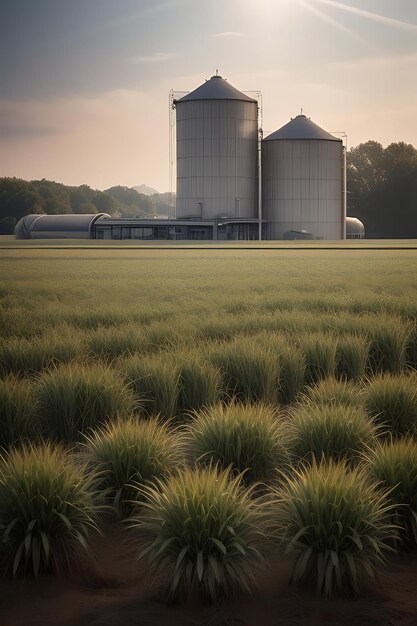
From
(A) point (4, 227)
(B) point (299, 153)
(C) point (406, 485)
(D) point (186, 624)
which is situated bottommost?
(D) point (186, 624)

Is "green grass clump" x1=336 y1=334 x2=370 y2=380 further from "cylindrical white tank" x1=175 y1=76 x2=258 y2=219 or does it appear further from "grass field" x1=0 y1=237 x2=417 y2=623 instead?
"cylindrical white tank" x1=175 y1=76 x2=258 y2=219

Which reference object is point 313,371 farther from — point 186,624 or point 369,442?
point 186,624

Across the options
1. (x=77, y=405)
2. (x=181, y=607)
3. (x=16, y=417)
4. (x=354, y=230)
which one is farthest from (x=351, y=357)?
(x=354, y=230)

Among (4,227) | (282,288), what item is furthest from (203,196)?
(282,288)

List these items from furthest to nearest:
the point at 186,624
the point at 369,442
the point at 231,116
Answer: the point at 231,116 < the point at 369,442 < the point at 186,624

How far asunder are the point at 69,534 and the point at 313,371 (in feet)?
18.8

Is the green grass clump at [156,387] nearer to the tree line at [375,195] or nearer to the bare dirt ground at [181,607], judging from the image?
the bare dirt ground at [181,607]

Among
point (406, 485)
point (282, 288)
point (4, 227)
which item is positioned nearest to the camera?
point (406, 485)

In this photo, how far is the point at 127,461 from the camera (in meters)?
6.20

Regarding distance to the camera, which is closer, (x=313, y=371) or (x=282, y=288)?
(x=313, y=371)

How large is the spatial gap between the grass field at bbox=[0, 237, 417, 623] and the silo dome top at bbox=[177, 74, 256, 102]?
48.9 m

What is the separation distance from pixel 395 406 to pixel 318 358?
8.89 ft

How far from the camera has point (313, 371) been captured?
10594 millimetres

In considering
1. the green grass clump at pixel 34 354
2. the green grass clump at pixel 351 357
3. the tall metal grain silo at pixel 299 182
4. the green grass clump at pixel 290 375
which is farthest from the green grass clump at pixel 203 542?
the tall metal grain silo at pixel 299 182
